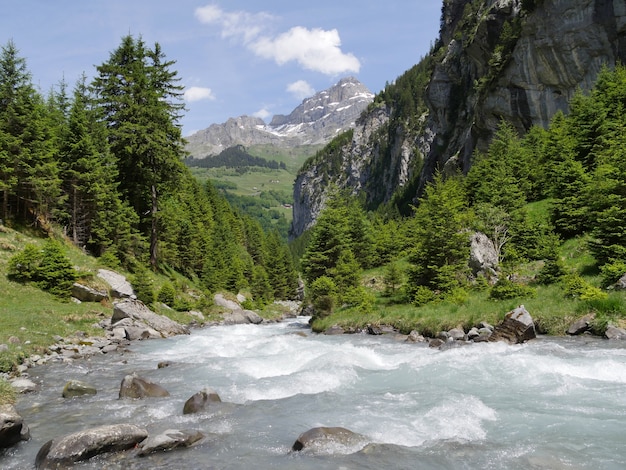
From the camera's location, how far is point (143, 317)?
2681cm

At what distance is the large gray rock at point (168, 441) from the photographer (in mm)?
7835

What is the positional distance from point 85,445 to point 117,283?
25.4 metres

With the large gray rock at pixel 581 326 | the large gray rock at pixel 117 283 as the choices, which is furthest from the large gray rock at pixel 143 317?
the large gray rock at pixel 581 326

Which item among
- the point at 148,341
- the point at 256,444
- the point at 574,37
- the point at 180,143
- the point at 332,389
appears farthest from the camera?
the point at 574,37

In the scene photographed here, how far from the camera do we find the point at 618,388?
10930 mm

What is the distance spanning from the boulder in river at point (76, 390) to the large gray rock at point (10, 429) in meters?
3.28

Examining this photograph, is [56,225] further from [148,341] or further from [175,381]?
[175,381]

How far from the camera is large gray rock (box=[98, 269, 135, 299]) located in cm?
2979

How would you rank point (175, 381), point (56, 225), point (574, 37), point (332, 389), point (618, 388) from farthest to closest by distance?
point (574, 37), point (56, 225), point (175, 381), point (332, 389), point (618, 388)

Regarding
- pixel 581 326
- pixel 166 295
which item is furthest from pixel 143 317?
pixel 581 326

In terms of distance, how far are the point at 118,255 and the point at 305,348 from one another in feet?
80.8

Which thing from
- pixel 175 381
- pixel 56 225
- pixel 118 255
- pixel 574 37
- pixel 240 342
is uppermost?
pixel 574 37

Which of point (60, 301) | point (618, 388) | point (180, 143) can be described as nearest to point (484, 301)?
point (618, 388)

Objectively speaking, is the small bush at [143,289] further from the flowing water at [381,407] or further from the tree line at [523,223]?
the flowing water at [381,407]
